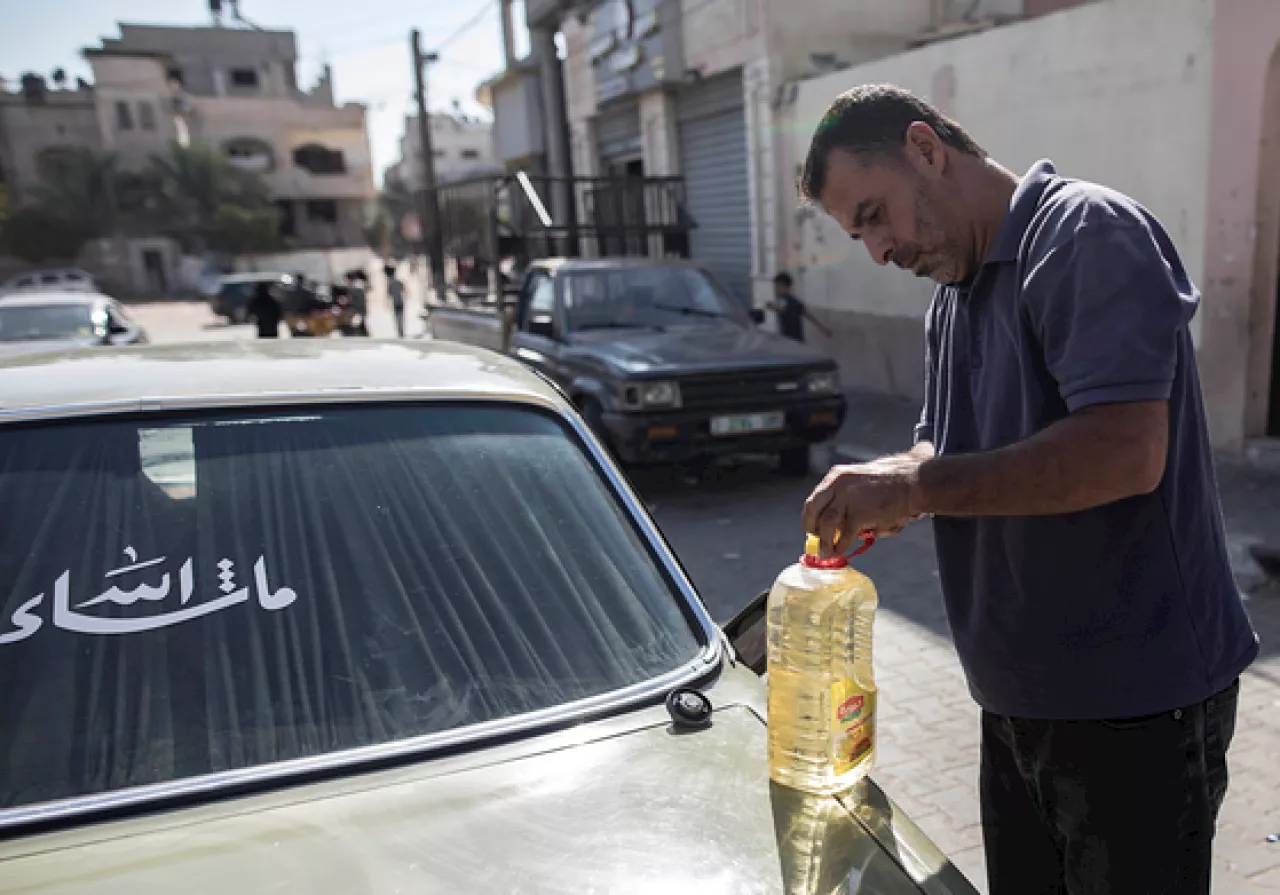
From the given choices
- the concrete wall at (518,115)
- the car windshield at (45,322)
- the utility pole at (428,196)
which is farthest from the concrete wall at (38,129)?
the car windshield at (45,322)

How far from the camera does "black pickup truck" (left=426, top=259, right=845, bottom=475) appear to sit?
6797 mm

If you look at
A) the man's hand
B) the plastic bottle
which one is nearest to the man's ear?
the man's hand

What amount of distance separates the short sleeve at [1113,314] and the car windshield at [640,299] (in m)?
6.53

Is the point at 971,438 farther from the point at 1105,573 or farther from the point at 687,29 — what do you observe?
the point at 687,29

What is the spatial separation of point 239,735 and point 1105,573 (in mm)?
1421

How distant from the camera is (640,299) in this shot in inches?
319

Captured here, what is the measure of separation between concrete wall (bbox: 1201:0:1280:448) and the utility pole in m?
10.9

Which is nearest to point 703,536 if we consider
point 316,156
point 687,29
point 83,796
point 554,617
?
point 554,617

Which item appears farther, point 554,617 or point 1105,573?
point 554,617

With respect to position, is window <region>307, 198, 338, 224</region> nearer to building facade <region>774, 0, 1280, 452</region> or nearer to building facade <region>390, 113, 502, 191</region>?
building facade <region>390, 113, 502, 191</region>

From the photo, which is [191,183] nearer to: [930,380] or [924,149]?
[930,380]

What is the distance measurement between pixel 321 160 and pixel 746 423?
55.2 meters

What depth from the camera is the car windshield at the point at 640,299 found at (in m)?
7.95

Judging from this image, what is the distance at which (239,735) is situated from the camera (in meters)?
1.55
